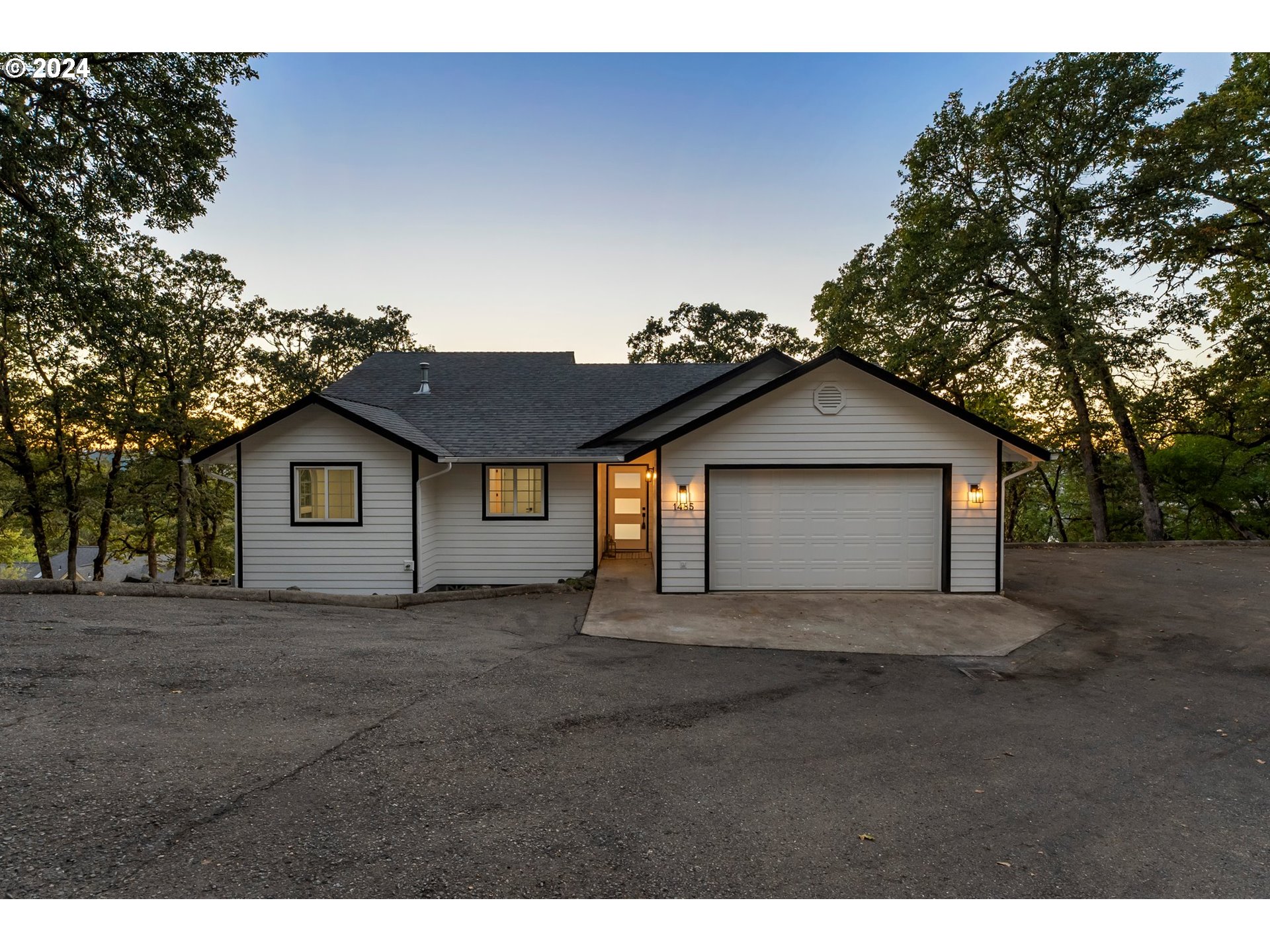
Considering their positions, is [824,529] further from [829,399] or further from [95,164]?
[95,164]

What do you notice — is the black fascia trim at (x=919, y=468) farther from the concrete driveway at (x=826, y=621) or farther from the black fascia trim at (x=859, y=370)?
the black fascia trim at (x=859, y=370)

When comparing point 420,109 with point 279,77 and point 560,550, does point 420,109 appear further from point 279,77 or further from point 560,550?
point 560,550

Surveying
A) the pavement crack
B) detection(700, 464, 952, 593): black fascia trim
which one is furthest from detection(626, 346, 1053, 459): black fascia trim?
the pavement crack

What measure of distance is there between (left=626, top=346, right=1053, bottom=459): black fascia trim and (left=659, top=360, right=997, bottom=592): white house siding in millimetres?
142

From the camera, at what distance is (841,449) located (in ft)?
31.0

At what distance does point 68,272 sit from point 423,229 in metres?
10.3

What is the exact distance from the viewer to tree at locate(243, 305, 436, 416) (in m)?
20.8

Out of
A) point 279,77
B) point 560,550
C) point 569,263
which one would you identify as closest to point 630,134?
point 569,263

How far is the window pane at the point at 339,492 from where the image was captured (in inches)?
409

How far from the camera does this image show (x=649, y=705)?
15.8 ft

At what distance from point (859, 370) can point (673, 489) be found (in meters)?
3.64

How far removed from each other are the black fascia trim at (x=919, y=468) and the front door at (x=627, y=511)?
15.7 ft

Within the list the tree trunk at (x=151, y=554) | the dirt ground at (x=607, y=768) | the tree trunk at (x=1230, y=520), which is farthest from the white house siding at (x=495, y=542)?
the tree trunk at (x=1230, y=520)

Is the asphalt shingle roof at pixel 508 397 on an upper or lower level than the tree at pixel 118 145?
lower
